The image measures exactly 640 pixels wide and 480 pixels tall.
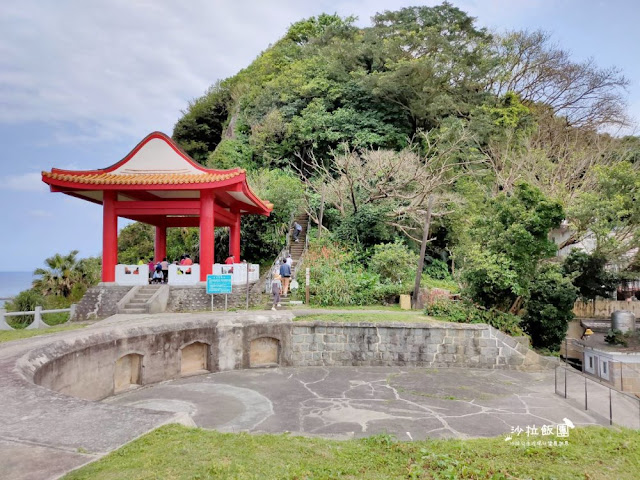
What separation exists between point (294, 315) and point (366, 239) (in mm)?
9907

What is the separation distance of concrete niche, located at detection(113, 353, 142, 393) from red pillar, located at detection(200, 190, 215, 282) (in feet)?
17.5

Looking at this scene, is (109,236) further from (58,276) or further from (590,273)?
(590,273)

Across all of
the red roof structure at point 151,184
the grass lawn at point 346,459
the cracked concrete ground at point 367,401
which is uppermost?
the red roof structure at point 151,184

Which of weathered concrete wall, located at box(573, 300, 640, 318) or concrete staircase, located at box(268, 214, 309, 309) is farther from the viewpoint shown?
weathered concrete wall, located at box(573, 300, 640, 318)

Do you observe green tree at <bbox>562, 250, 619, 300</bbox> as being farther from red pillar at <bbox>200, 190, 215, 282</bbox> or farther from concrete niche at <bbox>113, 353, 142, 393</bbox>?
concrete niche at <bbox>113, 353, 142, 393</bbox>

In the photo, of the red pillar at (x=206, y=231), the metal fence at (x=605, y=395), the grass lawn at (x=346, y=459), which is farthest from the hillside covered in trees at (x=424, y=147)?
the grass lawn at (x=346, y=459)

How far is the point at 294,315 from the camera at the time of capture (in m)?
13.5

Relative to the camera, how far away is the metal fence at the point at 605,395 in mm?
8802

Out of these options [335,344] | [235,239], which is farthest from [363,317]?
[235,239]

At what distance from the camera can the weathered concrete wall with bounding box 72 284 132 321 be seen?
569 inches

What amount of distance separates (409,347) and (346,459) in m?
8.25

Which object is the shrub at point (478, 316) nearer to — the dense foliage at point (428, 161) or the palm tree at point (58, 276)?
the dense foliage at point (428, 161)

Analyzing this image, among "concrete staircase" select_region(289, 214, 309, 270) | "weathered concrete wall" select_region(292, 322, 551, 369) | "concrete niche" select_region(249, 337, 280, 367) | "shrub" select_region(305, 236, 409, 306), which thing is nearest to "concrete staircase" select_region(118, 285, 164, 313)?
"concrete niche" select_region(249, 337, 280, 367)

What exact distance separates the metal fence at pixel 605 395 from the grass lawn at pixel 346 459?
3.64 meters
